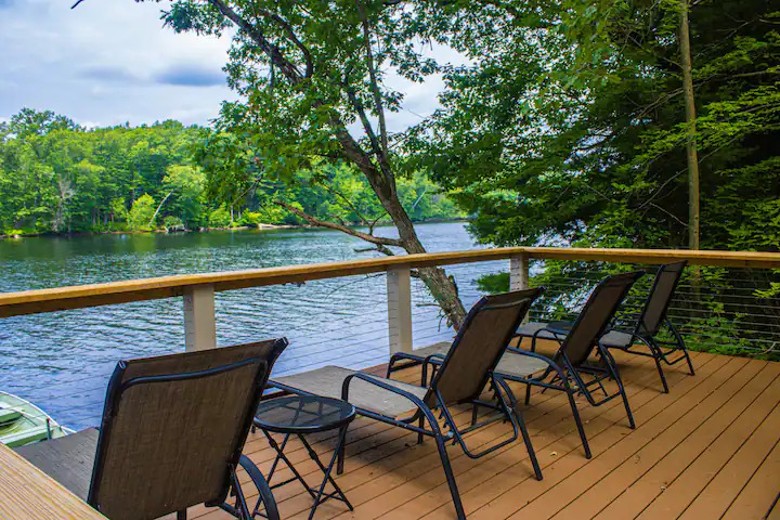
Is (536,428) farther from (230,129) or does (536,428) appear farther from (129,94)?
(129,94)

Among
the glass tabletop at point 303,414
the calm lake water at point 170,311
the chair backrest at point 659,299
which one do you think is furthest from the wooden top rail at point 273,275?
the calm lake water at point 170,311

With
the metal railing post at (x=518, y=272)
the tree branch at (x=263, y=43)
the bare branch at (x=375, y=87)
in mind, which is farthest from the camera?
the tree branch at (x=263, y=43)

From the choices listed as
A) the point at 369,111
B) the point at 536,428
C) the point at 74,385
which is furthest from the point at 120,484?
the point at 74,385

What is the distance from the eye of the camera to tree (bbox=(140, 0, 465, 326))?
407 inches

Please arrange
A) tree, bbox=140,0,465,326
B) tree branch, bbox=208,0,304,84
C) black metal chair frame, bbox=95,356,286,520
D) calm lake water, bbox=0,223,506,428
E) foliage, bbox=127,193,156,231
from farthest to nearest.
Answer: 1. foliage, bbox=127,193,156,231
2. calm lake water, bbox=0,223,506,428
3. tree branch, bbox=208,0,304,84
4. tree, bbox=140,0,465,326
5. black metal chair frame, bbox=95,356,286,520

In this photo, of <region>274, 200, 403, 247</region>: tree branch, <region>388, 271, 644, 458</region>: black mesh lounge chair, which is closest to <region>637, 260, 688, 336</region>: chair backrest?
<region>388, 271, 644, 458</region>: black mesh lounge chair

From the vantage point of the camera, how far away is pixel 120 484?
1558 mm

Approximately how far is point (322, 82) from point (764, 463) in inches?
367

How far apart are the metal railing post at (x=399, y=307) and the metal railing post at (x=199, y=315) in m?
1.34

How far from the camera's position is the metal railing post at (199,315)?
9.64ft

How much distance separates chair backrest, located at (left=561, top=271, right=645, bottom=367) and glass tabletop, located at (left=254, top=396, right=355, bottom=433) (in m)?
1.43

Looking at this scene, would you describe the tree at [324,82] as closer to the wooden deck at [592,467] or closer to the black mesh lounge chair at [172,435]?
the wooden deck at [592,467]

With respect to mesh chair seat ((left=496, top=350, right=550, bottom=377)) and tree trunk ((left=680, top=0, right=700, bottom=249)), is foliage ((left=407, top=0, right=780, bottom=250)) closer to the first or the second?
tree trunk ((left=680, top=0, right=700, bottom=249))

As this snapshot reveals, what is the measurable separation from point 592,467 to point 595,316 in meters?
0.87
